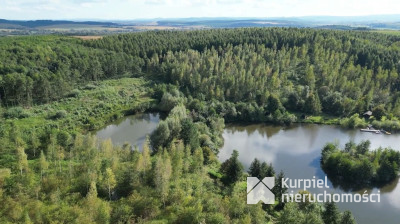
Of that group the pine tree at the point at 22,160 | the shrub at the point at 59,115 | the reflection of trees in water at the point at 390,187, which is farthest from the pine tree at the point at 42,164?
the reflection of trees in water at the point at 390,187

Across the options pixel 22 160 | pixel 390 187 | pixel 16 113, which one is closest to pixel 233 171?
pixel 390 187

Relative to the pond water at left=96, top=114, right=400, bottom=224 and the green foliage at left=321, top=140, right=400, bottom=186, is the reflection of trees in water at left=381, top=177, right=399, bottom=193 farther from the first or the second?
the green foliage at left=321, top=140, right=400, bottom=186

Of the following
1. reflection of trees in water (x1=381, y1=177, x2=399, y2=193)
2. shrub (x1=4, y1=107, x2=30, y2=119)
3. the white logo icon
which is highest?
shrub (x1=4, y1=107, x2=30, y2=119)

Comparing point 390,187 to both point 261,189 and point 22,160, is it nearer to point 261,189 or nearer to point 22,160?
point 261,189

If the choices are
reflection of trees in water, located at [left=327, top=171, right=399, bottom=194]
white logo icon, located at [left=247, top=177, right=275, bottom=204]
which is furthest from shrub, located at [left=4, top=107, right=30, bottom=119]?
reflection of trees in water, located at [left=327, top=171, right=399, bottom=194]

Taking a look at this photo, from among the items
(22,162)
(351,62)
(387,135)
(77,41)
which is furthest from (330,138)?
(77,41)
